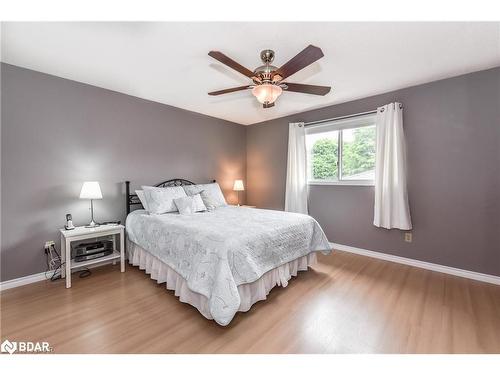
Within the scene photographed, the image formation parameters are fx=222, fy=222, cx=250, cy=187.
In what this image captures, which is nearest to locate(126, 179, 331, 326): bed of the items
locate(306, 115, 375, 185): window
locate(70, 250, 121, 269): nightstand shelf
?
locate(70, 250, 121, 269): nightstand shelf

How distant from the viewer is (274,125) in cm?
455

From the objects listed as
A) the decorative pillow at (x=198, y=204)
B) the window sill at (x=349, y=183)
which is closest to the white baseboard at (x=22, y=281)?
the decorative pillow at (x=198, y=204)

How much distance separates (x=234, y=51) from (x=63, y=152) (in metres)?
2.38

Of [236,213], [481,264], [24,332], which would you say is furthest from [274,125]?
[24,332]

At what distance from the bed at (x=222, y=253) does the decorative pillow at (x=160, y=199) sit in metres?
0.13

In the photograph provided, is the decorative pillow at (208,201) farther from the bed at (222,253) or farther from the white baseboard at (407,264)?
the white baseboard at (407,264)

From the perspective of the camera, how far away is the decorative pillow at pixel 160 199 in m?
3.01

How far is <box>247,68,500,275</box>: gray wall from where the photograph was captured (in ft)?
8.29

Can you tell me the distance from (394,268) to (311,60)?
279 cm

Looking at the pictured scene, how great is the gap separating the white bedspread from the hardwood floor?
1.02 feet

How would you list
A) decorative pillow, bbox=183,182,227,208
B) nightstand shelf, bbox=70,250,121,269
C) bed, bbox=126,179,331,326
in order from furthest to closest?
1. decorative pillow, bbox=183,182,227,208
2. nightstand shelf, bbox=70,250,121,269
3. bed, bbox=126,179,331,326

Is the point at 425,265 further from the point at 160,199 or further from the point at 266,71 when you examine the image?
the point at 160,199

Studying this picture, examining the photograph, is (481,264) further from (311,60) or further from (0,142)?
(0,142)

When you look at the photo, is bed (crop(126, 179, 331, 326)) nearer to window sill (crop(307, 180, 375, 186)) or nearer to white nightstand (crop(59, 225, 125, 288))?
white nightstand (crop(59, 225, 125, 288))
